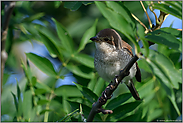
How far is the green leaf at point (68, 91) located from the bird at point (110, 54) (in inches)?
15.3

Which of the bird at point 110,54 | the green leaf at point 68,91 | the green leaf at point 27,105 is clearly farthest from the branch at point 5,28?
the bird at point 110,54

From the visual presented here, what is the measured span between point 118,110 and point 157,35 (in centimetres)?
105

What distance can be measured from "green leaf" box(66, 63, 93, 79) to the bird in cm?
17

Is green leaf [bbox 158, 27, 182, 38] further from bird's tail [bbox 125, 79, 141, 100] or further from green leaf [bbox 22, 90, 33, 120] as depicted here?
green leaf [bbox 22, 90, 33, 120]

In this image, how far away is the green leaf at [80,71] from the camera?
2.95 metres

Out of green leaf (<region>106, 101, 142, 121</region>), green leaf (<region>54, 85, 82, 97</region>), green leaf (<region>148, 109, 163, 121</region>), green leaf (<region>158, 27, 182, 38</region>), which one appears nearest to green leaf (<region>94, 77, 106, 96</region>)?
green leaf (<region>54, 85, 82, 97</region>)

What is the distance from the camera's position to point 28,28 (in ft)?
11.3

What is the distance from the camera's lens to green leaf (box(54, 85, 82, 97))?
9.53ft

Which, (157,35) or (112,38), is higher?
(157,35)

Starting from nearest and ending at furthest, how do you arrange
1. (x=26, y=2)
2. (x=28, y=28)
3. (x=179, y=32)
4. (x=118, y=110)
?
(x=179, y=32) → (x=118, y=110) → (x=28, y=28) → (x=26, y=2)

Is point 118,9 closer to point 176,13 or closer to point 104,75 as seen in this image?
point 176,13

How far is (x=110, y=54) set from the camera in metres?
2.83

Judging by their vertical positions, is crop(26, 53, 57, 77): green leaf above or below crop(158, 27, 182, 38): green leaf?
below

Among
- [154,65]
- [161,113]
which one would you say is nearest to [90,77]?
[161,113]
